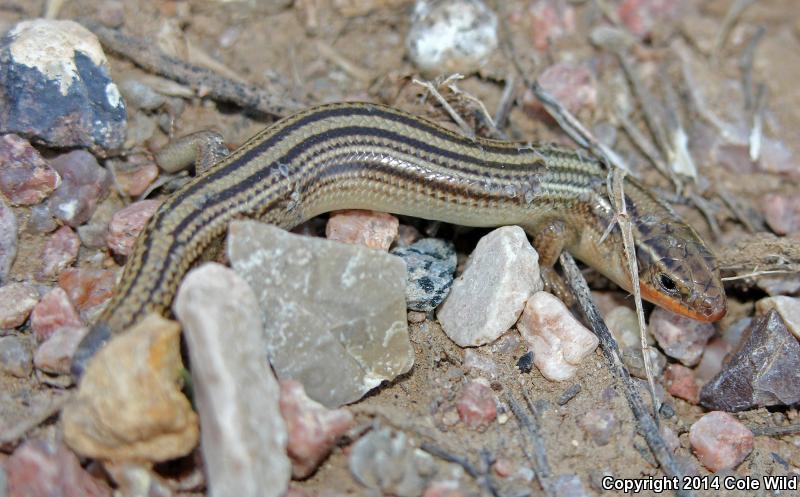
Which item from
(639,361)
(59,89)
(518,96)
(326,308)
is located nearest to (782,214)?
(639,361)

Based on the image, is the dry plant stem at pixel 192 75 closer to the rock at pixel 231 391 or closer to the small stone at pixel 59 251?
the small stone at pixel 59 251

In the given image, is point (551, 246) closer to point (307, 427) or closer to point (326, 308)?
point (326, 308)

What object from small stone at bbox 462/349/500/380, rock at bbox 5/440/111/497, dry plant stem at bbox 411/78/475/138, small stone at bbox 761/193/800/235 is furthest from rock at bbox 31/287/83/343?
small stone at bbox 761/193/800/235

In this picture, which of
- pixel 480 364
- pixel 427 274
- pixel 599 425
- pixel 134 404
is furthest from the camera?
pixel 427 274

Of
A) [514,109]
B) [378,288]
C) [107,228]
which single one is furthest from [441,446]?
[514,109]

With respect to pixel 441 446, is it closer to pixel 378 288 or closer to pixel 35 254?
pixel 378 288

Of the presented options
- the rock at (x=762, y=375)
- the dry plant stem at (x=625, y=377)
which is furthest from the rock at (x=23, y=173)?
the rock at (x=762, y=375)
